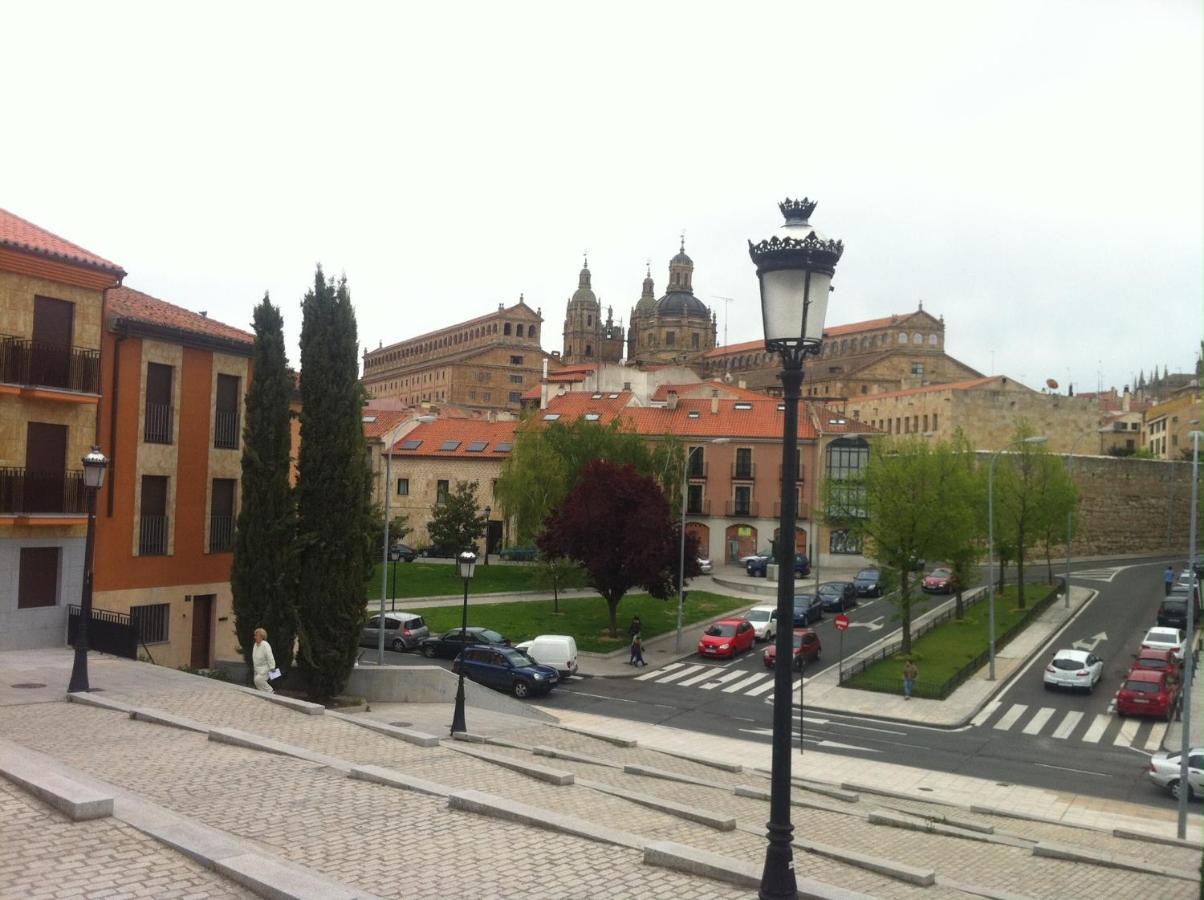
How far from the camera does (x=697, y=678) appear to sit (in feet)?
120

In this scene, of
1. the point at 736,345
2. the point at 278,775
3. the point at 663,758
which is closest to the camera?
the point at 278,775

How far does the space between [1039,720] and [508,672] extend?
627 inches

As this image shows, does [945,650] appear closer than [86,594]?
No

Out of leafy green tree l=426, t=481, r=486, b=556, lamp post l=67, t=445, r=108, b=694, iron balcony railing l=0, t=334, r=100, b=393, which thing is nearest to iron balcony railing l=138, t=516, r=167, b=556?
iron balcony railing l=0, t=334, r=100, b=393

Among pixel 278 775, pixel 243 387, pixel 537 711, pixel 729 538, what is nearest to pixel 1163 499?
pixel 729 538

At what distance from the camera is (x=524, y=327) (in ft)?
451

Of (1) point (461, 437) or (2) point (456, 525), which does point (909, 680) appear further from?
(1) point (461, 437)

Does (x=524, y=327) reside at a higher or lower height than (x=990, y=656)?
higher

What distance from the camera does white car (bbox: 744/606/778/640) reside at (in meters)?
42.2

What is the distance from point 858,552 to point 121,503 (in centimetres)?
4692

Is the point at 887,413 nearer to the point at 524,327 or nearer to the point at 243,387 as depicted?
the point at 524,327

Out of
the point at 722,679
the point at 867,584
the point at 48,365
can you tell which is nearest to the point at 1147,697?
the point at 722,679

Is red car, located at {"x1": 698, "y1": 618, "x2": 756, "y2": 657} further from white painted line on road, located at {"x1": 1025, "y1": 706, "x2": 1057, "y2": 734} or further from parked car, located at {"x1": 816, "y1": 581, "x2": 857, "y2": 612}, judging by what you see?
white painted line on road, located at {"x1": 1025, "y1": 706, "x2": 1057, "y2": 734}

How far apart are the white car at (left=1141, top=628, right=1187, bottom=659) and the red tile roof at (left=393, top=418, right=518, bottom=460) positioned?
3995cm
